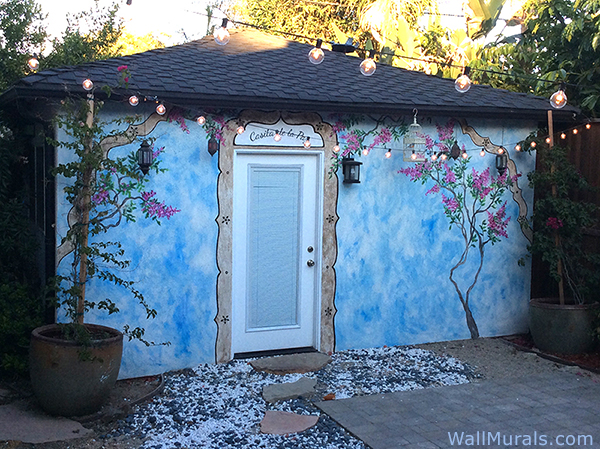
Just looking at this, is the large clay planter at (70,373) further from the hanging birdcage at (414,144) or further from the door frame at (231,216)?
the hanging birdcage at (414,144)

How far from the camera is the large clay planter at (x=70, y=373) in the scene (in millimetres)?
4855

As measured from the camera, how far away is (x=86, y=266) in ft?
18.0

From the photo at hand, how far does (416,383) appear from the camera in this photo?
19.9ft

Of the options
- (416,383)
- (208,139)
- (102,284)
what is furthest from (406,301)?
(102,284)

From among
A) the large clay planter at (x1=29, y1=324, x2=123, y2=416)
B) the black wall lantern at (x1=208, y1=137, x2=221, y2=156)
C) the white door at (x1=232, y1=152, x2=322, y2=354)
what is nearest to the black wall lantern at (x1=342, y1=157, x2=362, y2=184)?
the white door at (x1=232, y1=152, x2=322, y2=354)

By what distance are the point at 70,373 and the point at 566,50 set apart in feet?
26.8

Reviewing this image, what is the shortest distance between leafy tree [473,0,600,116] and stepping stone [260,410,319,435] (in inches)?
196

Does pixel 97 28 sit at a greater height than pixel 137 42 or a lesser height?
lesser

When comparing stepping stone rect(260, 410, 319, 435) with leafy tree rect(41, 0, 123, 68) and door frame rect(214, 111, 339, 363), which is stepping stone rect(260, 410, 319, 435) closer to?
door frame rect(214, 111, 339, 363)

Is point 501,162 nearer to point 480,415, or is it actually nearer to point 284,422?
point 480,415

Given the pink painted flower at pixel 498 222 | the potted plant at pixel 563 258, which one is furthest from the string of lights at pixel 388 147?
the pink painted flower at pixel 498 222

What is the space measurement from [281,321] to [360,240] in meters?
1.23

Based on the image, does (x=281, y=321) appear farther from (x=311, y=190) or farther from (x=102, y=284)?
(x=102, y=284)

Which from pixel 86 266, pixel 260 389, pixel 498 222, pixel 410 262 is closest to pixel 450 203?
pixel 498 222
